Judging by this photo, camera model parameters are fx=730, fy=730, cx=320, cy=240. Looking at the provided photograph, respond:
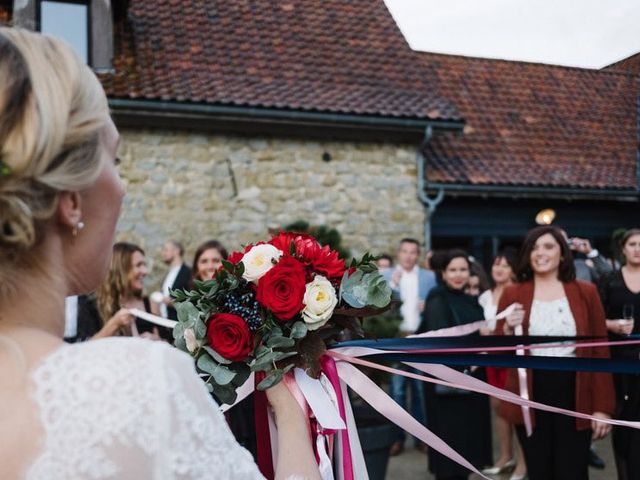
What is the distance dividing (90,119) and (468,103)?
546 inches

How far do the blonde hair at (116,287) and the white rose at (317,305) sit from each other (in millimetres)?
3120

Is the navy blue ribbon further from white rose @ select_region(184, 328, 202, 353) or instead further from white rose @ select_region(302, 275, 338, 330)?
white rose @ select_region(184, 328, 202, 353)

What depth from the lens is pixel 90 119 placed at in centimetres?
119

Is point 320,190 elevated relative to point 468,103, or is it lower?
lower

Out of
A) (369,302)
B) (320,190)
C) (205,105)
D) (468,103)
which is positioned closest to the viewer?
(369,302)

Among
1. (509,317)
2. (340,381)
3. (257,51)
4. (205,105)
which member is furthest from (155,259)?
(340,381)

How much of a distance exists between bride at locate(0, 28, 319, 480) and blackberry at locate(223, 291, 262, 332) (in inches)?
40.4

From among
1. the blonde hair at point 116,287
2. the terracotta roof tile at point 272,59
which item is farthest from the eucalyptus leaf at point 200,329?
Answer: the terracotta roof tile at point 272,59

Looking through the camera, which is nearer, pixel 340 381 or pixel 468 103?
pixel 340 381

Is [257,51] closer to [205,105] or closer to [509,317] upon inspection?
[205,105]

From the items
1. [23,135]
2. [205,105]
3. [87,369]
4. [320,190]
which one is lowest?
[87,369]

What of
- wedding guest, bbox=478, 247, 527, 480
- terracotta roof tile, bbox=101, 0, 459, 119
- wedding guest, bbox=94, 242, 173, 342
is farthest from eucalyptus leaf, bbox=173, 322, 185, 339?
terracotta roof tile, bbox=101, 0, 459, 119

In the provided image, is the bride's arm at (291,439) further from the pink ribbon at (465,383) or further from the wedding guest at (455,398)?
the wedding guest at (455,398)

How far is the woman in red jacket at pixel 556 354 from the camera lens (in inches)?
178
